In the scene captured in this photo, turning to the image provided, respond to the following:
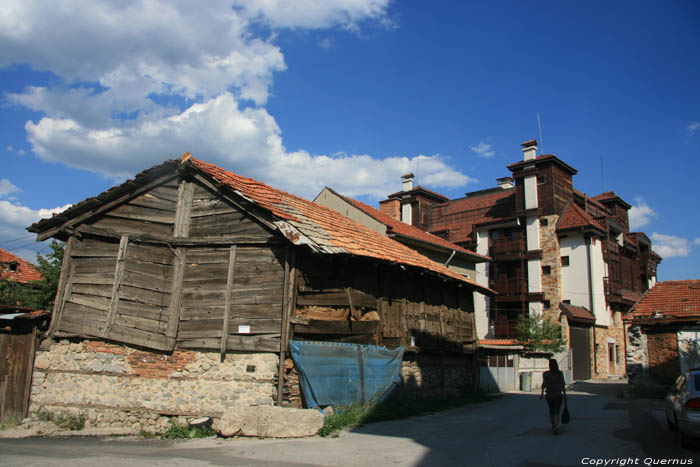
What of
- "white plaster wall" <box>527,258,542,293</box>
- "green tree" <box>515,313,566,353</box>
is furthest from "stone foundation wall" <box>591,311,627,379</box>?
"white plaster wall" <box>527,258,542,293</box>

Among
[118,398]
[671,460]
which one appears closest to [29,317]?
[118,398]

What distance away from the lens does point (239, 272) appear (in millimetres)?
12664

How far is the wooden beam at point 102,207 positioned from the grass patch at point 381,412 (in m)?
7.89

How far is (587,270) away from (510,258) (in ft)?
17.1

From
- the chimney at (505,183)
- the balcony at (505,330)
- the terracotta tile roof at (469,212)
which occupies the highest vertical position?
the chimney at (505,183)

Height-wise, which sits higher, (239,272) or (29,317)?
(239,272)

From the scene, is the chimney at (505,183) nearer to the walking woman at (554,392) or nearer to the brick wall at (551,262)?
the brick wall at (551,262)

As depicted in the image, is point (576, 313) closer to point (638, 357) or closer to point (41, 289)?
point (638, 357)

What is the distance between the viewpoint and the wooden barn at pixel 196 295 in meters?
12.1

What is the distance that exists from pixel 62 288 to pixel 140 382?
4.03 metres

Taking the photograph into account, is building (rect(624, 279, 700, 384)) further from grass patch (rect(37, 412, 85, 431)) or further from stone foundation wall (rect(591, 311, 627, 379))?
grass patch (rect(37, 412, 85, 431))

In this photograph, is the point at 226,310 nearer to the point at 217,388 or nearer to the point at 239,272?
the point at 239,272

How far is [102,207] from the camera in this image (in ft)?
47.4

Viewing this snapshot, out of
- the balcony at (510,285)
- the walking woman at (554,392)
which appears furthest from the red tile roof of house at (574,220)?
the walking woman at (554,392)
